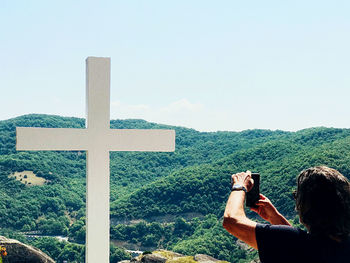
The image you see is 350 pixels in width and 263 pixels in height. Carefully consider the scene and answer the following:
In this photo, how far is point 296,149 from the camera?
84.1 feet

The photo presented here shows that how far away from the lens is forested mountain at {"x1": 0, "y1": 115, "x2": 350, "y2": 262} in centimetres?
1991

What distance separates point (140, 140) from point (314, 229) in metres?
3.73

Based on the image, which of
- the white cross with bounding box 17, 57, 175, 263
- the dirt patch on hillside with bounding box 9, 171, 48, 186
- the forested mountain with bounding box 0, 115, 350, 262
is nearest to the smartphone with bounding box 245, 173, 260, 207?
the white cross with bounding box 17, 57, 175, 263

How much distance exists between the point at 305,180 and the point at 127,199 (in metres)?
25.5

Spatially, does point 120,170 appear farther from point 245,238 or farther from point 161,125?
point 245,238

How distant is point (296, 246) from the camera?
145cm

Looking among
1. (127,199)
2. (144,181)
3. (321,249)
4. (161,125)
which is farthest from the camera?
(161,125)

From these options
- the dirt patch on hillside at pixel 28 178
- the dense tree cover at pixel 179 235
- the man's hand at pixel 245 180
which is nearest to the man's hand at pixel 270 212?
the man's hand at pixel 245 180

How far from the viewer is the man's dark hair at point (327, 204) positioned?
1.45 meters

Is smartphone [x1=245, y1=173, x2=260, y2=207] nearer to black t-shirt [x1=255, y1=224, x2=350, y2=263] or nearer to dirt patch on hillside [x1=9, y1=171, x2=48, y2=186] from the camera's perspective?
black t-shirt [x1=255, y1=224, x2=350, y2=263]

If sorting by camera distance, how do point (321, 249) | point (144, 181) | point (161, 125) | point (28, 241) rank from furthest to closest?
point (161, 125), point (144, 181), point (28, 241), point (321, 249)

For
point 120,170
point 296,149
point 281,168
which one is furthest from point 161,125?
point 281,168

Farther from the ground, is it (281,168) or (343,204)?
(343,204)

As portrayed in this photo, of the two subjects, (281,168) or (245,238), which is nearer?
(245,238)
